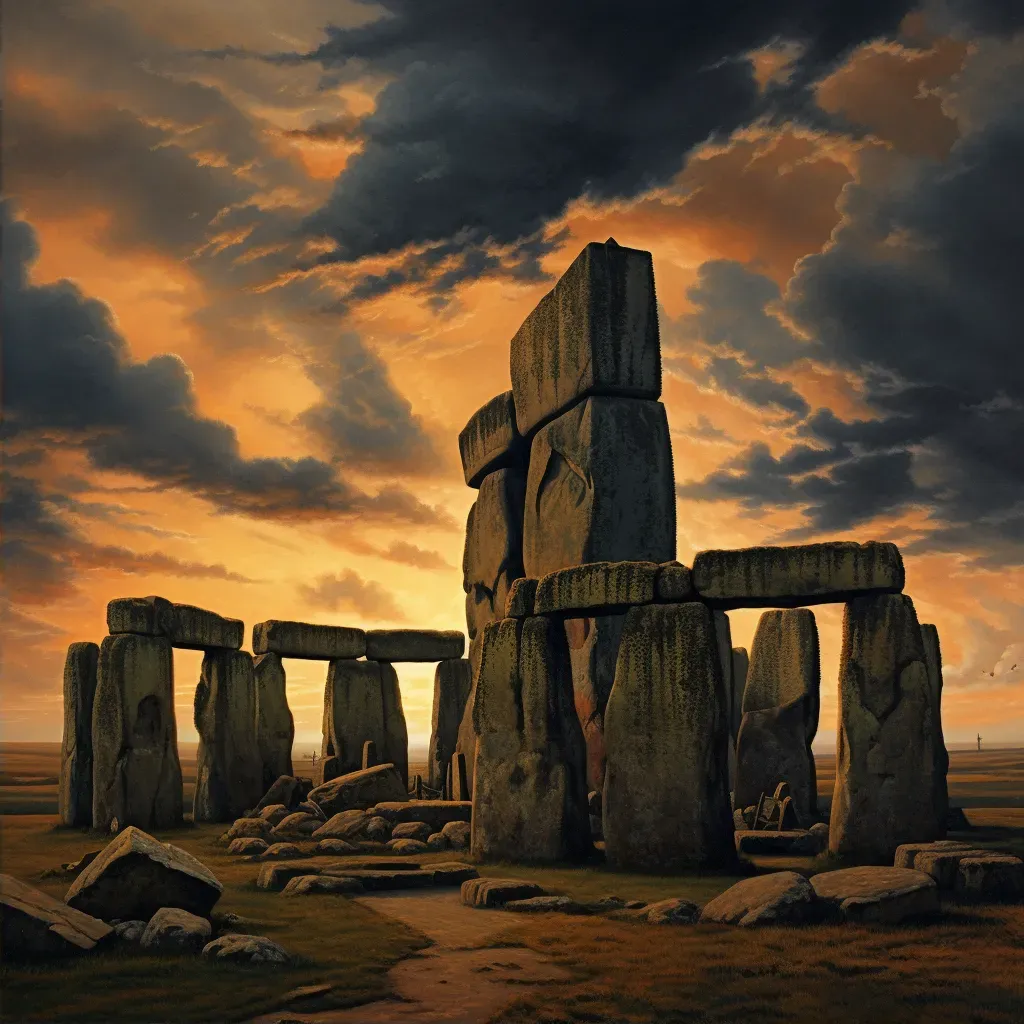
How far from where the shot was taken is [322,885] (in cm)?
898

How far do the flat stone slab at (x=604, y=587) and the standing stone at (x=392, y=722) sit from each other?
11.1m

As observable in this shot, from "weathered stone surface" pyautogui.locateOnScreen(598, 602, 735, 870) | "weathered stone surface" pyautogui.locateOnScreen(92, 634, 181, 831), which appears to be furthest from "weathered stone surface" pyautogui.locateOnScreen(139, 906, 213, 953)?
"weathered stone surface" pyautogui.locateOnScreen(92, 634, 181, 831)

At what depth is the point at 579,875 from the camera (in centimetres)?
967

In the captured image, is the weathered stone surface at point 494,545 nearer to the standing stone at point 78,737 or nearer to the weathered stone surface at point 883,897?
the standing stone at point 78,737

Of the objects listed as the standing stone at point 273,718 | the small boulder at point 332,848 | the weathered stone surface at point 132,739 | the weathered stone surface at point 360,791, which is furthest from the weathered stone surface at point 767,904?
the standing stone at point 273,718

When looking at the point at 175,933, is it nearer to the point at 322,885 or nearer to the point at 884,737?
the point at 322,885

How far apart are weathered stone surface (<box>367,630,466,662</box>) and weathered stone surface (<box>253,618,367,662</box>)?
0.22m

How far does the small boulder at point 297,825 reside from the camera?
13.7 m

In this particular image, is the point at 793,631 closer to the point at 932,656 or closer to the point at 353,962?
the point at 932,656

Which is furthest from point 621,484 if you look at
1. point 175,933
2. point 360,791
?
point 175,933

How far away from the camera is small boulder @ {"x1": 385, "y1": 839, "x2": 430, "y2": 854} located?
11883 millimetres

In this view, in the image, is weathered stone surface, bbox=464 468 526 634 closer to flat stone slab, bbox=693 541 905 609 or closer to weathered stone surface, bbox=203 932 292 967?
Result: flat stone slab, bbox=693 541 905 609

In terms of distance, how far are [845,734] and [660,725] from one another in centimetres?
165

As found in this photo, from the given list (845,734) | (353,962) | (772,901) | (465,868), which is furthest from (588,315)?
(353,962)
